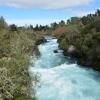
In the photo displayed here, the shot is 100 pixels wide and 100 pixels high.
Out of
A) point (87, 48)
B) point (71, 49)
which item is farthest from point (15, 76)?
point (71, 49)

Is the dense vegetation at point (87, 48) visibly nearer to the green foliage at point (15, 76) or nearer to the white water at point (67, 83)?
the white water at point (67, 83)

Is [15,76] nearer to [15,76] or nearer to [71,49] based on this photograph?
[15,76]

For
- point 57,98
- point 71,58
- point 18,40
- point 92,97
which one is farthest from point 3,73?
point 71,58

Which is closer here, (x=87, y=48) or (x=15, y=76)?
(x=15, y=76)

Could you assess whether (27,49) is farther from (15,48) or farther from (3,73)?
(3,73)

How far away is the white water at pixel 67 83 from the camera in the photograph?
32.2 m

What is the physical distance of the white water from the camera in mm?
32188

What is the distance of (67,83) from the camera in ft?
121

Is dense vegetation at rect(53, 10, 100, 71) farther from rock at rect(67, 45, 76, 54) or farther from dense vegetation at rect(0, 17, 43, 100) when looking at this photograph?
dense vegetation at rect(0, 17, 43, 100)

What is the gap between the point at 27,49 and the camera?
28031 millimetres

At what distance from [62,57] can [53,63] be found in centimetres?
492

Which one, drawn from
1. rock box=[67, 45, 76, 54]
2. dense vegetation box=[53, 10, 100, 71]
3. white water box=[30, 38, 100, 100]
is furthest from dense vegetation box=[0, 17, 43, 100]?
rock box=[67, 45, 76, 54]

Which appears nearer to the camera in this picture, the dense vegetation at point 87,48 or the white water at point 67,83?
the white water at point 67,83

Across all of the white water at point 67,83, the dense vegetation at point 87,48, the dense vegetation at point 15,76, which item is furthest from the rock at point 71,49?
the dense vegetation at point 15,76
